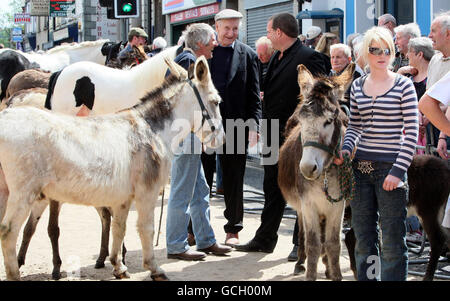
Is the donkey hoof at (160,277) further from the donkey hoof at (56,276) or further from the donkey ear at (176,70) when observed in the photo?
the donkey ear at (176,70)

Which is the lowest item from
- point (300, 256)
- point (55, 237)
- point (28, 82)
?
point (300, 256)

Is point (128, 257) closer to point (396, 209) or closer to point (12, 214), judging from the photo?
point (12, 214)

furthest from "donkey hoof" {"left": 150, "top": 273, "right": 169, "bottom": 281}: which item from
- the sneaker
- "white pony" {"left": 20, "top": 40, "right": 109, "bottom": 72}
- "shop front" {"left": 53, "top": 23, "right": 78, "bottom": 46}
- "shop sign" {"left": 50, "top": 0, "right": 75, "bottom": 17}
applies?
"shop front" {"left": 53, "top": 23, "right": 78, "bottom": 46}

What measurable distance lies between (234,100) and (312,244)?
2.43 meters

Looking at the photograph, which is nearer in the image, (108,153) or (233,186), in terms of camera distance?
(108,153)

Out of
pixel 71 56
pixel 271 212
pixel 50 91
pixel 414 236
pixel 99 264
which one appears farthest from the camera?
pixel 71 56

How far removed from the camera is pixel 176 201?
6652mm

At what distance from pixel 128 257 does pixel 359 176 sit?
3001mm

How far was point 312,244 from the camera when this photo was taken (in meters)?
5.34

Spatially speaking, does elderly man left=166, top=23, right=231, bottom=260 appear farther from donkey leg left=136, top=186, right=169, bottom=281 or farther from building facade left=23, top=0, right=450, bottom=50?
building facade left=23, top=0, right=450, bottom=50

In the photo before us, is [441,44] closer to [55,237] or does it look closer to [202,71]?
[202,71]

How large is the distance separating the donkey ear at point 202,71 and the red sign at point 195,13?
18689 mm

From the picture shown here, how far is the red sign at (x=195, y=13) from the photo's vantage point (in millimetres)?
24484

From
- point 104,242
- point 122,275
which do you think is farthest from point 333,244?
point 104,242
